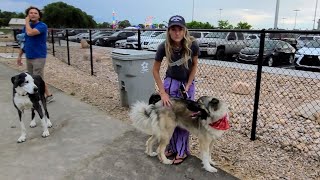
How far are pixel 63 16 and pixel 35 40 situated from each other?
73159 mm

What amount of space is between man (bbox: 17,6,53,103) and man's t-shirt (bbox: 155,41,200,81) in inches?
114

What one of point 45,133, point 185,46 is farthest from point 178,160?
point 45,133

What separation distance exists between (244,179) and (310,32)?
6.12 ft

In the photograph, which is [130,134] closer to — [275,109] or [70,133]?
[70,133]

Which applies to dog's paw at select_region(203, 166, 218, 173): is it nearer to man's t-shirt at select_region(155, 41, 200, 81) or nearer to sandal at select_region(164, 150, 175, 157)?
sandal at select_region(164, 150, 175, 157)

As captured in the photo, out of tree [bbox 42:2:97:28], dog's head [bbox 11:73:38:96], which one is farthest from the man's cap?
tree [bbox 42:2:97:28]

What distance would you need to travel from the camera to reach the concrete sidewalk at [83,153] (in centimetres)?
373

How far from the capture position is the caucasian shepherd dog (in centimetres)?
362

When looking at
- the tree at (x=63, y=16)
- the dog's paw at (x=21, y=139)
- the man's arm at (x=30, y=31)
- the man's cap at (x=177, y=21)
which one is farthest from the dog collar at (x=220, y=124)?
the tree at (x=63, y=16)

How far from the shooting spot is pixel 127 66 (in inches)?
230

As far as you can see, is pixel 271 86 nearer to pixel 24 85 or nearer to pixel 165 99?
pixel 165 99

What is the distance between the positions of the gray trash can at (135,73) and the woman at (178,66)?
189 centimetres

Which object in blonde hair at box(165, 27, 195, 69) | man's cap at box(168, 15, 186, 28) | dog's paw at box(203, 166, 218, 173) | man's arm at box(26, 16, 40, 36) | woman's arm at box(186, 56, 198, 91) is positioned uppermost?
man's cap at box(168, 15, 186, 28)

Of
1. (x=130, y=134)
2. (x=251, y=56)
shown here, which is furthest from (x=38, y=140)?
(x=251, y=56)
